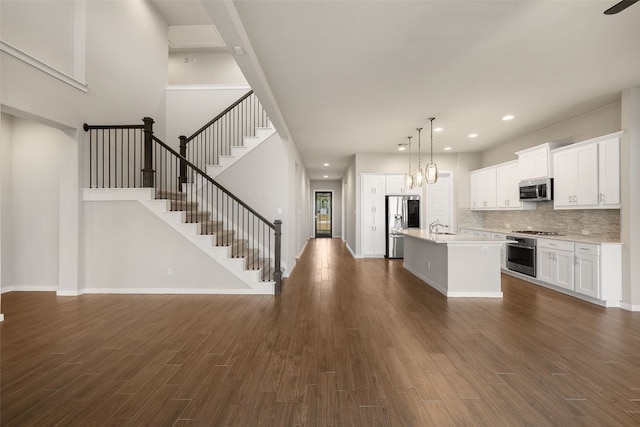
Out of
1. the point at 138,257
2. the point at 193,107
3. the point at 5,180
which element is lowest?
the point at 138,257

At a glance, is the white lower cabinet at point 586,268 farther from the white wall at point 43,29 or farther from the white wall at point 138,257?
the white wall at point 43,29

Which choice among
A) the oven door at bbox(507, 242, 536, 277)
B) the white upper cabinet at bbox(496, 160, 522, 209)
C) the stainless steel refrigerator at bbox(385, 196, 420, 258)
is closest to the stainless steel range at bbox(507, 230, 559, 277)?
the oven door at bbox(507, 242, 536, 277)

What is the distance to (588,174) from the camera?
15.1ft

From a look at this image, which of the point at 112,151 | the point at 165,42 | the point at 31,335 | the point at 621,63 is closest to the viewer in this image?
the point at 31,335

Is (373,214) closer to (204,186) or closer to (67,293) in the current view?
(204,186)

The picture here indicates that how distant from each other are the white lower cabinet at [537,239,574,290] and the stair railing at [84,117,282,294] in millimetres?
4504

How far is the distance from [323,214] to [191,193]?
993cm

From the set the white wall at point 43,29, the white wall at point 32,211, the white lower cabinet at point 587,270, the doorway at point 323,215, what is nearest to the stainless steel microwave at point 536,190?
the white lower cabinet at point 587,270

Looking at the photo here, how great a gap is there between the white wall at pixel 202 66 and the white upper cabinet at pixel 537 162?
25.8 feet

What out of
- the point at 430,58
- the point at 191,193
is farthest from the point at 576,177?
the point at 191,193

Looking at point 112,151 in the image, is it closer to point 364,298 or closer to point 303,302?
point 303,302

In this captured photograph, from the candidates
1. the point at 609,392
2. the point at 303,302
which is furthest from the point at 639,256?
the point at 303,302

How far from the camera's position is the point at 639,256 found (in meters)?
4.00

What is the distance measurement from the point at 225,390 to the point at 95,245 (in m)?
4.05
